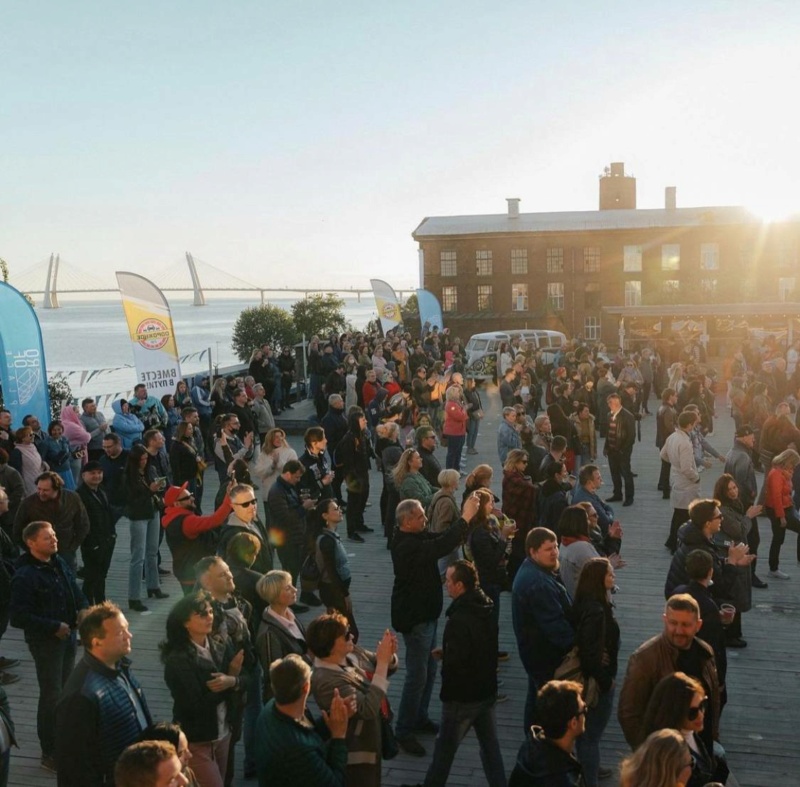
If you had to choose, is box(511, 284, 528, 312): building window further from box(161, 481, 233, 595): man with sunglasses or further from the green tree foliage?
box(161, 481, 233, 595): man with sunglasses

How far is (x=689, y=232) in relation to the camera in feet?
180

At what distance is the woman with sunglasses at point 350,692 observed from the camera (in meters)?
4.34

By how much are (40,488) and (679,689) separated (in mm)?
5477

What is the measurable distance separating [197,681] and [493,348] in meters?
27.1

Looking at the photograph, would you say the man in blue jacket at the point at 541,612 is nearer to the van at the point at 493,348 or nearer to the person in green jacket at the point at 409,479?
the person in green jacket at the point at 409,479

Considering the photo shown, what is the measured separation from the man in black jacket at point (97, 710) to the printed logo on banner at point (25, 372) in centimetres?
1088

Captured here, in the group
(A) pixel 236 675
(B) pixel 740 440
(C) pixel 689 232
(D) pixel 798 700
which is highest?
(C) pixel 689 232

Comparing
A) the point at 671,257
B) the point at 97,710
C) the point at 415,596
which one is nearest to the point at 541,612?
the point at 415,596

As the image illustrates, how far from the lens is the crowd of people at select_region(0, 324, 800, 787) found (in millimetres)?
4047

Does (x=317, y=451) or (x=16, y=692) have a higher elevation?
(x=317, y=451)

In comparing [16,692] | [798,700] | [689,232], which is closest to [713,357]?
[689,232]

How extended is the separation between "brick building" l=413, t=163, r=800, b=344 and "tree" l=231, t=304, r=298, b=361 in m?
10.2

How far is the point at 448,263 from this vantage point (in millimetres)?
56625

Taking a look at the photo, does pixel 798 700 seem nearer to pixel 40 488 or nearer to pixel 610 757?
pixel 610 757
